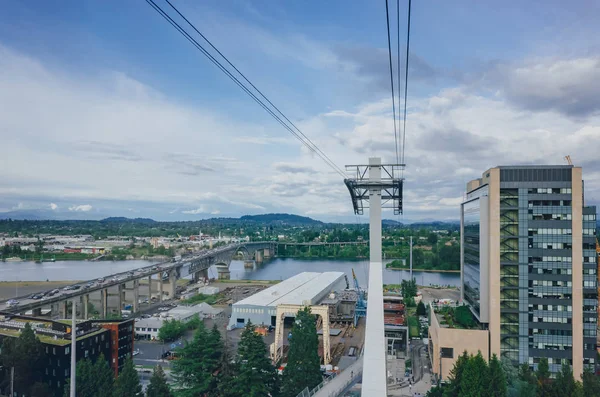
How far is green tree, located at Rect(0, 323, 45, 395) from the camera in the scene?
21.1 feet

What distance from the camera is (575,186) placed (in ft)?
25.9

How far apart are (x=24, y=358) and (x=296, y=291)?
1050 centimetres

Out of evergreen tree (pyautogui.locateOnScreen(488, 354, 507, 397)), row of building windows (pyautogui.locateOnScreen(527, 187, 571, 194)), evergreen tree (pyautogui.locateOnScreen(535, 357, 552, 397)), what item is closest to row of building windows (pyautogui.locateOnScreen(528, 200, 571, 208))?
row of building windows (pyautogui.locateOnScreen(527, 187, 571, 194))

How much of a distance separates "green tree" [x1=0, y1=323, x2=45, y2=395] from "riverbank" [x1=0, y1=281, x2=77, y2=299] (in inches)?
501

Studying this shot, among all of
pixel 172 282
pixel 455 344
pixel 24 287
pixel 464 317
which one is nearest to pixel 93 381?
pixel 455 344

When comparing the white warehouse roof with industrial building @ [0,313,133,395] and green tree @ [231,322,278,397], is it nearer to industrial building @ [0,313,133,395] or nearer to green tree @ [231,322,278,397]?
industrial building @ [0,313,133,395]

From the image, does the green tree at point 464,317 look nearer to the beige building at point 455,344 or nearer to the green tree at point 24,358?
the beige building at point 455,344

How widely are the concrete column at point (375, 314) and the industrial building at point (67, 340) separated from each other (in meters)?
5.81

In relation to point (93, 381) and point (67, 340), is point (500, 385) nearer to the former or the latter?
point (93, 381)

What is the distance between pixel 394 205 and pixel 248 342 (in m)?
3.74

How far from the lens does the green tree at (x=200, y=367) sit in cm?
617

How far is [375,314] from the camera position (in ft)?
9.13

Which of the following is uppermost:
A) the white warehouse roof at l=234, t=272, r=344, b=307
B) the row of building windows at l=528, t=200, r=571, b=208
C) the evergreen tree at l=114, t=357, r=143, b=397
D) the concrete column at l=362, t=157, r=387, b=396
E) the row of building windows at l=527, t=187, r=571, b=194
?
the row of building windows at l=527, t=187, r=571, b=194

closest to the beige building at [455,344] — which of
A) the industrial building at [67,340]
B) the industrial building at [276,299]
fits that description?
the industrial building at [276,299]
